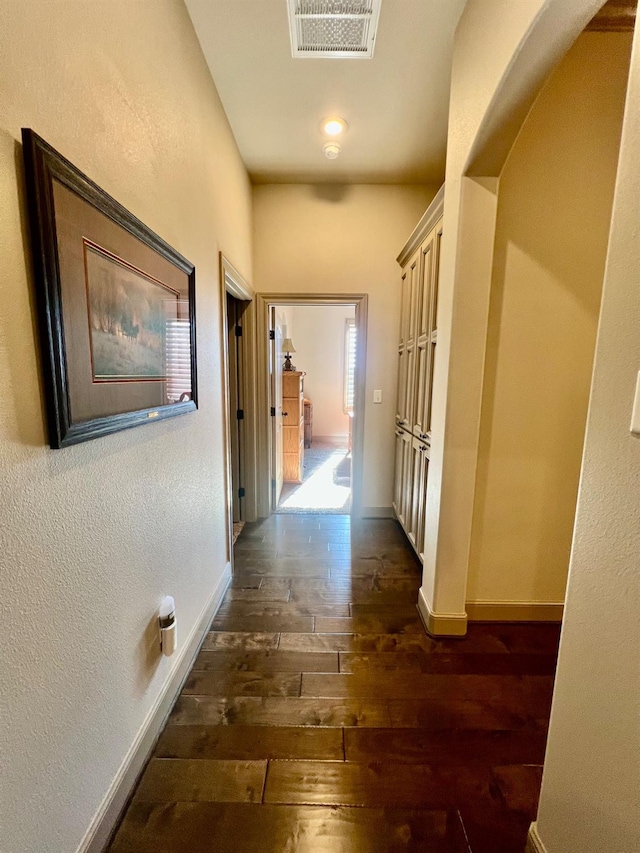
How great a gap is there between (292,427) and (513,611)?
3.04 m

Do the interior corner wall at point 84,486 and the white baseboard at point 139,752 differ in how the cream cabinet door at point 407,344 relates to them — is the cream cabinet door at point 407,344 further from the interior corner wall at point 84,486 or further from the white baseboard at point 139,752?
the white baseboard at point 139,752

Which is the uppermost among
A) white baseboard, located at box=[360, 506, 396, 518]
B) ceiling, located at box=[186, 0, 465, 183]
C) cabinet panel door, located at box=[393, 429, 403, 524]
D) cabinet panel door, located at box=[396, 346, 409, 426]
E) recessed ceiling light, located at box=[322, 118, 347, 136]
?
ceiling, located at box=[186, 0, 465, 183]

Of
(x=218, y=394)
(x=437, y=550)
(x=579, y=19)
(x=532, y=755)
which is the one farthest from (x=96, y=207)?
(x=532, y=755)

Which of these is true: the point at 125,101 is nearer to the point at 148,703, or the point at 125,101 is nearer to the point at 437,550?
the point at 148,703

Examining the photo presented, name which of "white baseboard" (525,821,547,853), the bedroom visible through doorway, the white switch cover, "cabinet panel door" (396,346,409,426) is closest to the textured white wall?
the white switch cover

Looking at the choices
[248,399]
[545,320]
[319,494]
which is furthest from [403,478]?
[545,320]

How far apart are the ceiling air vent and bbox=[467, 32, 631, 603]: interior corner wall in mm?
827

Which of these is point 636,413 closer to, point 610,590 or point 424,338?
point 610,590

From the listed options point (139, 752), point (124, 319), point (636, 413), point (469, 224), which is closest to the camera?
point (636, 413)

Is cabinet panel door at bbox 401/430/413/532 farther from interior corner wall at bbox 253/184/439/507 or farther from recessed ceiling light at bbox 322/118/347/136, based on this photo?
recessed ceiling light at bbox 322/118/347/136

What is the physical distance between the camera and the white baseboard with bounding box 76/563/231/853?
99 cm

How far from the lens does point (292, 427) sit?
14.6 feet

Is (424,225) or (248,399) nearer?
(424,225)

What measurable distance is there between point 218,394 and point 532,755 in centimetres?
213
